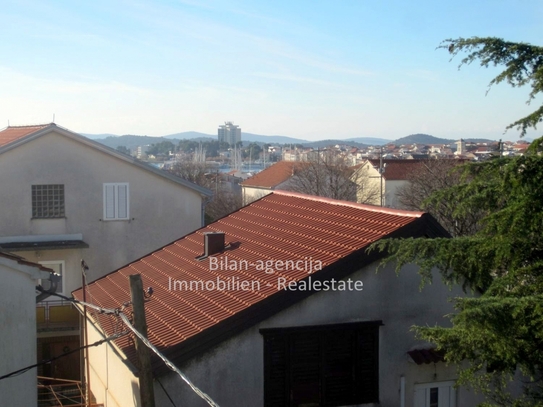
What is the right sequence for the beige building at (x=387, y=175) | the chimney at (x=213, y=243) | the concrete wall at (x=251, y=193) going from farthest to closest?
the concrete wall at (x=251, y=193) < the beige building at (x=387, y=175) < the chimney at (x=213, y=243)

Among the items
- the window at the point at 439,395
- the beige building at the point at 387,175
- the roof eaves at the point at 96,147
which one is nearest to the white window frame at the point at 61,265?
the roof eaves at the point at 96,147

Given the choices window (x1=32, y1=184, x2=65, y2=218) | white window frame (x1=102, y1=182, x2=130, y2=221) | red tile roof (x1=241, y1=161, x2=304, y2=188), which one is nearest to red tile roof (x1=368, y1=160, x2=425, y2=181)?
red tile roof (x1=241, y1=161, x2=304, y2=188)

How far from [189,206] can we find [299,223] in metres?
12.9

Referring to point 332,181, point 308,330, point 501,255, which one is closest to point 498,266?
point 501,255

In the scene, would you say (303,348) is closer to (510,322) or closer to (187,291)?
(187,291)

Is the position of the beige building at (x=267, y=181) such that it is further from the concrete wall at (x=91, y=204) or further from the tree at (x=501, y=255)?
the tree at (x=501, y=255)

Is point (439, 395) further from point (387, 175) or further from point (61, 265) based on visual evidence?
point (387, 175)

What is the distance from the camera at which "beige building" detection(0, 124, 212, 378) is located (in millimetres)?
22141

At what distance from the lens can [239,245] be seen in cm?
1264

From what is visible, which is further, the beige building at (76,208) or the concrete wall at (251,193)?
the concrete wall at (251,193)

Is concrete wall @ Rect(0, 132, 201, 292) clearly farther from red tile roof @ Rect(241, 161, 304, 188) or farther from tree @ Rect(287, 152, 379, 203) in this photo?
red tile roof @ Rect(241, 161, 304, 188)

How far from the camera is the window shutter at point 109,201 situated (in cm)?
2364

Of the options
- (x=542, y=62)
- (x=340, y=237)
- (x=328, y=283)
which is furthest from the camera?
(x=340, y=237)

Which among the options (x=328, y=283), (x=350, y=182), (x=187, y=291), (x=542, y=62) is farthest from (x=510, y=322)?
(x=350, y=182)
